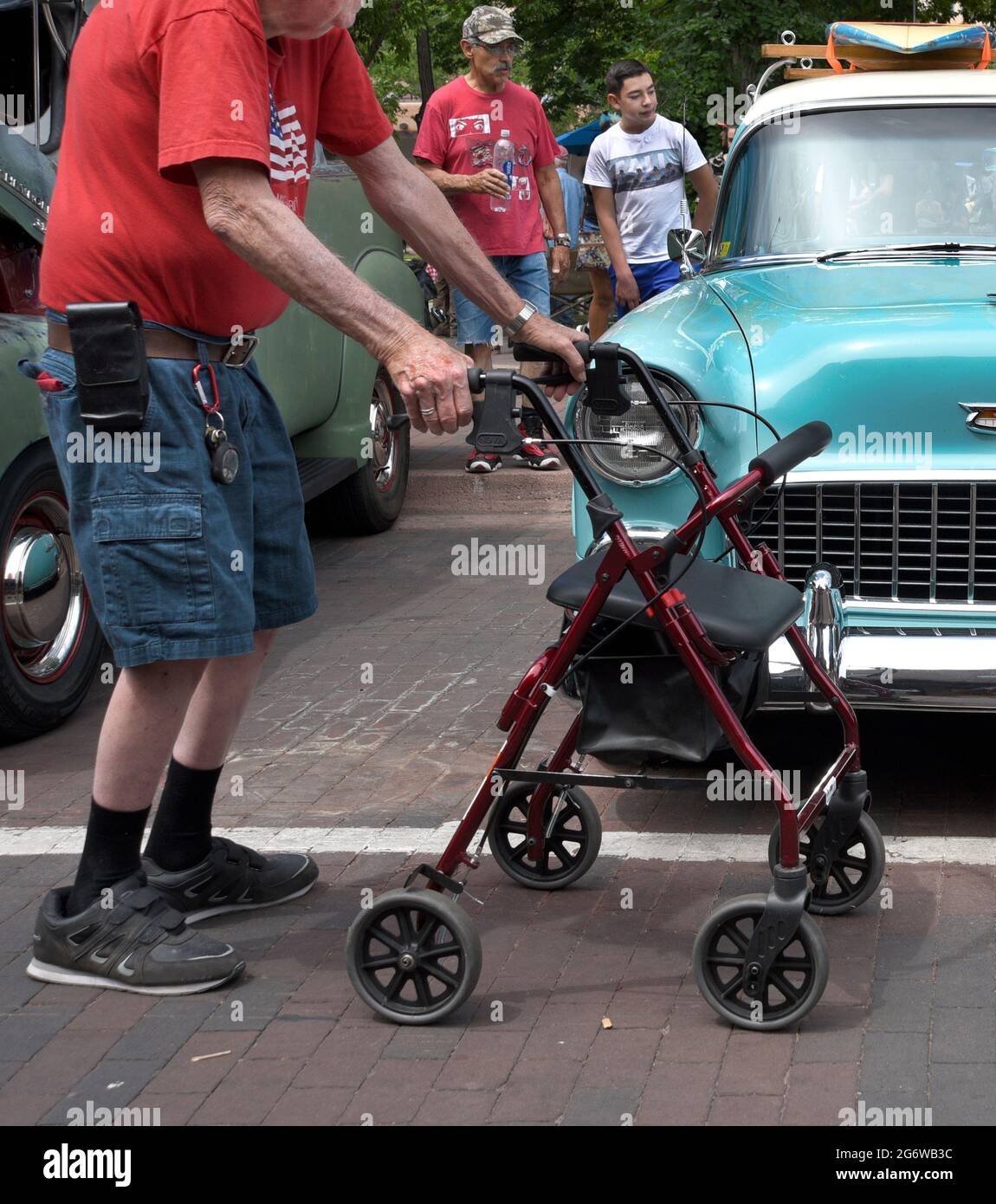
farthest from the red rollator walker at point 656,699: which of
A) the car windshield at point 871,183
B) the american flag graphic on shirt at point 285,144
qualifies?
the car windshield at point 871,183

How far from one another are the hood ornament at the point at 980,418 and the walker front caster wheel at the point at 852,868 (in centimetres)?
111

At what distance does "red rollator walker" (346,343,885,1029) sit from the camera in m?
3.21

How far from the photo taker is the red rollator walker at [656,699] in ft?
10.5

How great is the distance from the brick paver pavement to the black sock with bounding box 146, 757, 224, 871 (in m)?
0.20

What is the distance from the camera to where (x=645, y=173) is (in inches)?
393

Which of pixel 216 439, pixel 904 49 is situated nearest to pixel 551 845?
pixel 216 439

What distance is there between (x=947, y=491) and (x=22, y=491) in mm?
2855

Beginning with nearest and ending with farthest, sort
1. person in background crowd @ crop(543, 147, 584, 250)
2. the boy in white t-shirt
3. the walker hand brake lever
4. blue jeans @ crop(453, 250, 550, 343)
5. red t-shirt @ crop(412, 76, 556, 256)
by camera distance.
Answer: the walker hand brake lever, red t-shirt @ crop(412, 76, 556, 256), blue jeans @ crop(453, 250, 550, 343), the boy in white t-shirt, person in background crowd @ crop(543, 147, 584, 250)

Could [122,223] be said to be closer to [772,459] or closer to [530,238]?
[772,459]

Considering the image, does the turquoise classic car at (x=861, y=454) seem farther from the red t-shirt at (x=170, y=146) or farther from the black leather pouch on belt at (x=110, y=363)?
the black leather pouch on belt at (x=110, y=363)

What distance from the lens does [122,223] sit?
334 centimetres

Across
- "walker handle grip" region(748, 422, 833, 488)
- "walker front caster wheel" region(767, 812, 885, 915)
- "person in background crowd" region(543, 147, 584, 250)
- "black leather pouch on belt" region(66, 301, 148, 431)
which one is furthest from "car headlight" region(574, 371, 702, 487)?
"person in background crowd" region(543, 147, 584, 250)

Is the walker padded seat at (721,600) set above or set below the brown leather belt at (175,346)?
below

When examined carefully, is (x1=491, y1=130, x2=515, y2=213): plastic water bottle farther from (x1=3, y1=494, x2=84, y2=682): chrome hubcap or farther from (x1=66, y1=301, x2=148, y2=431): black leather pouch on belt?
(x1=66, y1=301, x2=148, y2=431): black leather pouch on belt
